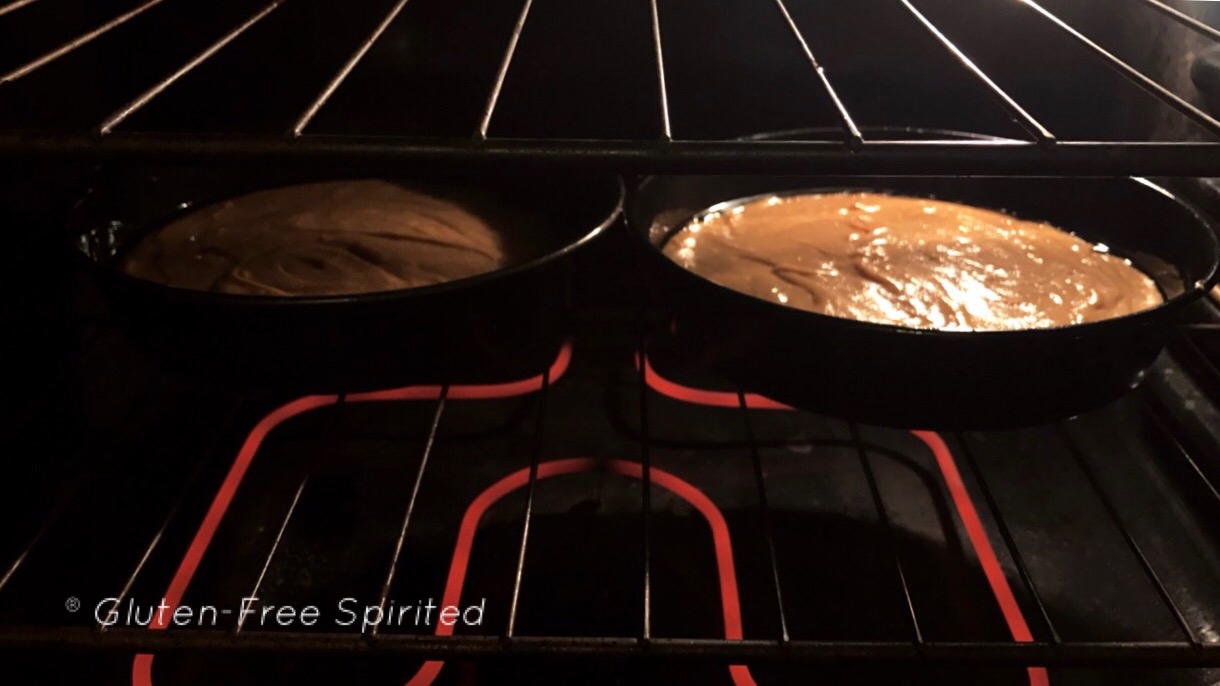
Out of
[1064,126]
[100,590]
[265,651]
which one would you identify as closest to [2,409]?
[100,590]

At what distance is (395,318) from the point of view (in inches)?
28.7

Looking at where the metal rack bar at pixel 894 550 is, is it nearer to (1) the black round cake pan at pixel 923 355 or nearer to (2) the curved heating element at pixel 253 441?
(1) the black round cake pan at pixel 923 355

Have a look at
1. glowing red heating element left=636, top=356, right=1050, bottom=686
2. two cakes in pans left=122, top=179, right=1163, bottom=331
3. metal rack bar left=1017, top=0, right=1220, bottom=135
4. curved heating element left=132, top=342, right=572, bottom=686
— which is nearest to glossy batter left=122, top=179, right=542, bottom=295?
two cakes in pans left=122, top=179, right=1163, bottom=331

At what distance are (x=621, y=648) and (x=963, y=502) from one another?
54 centimetres

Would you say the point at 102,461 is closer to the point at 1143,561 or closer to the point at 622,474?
the point at 622,474

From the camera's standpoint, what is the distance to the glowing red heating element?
906 mm

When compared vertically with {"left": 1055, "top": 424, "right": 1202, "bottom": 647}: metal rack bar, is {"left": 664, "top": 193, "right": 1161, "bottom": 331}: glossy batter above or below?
above

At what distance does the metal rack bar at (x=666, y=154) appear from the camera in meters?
0.54

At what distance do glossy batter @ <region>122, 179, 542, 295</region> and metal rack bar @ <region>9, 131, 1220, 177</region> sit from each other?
269mm

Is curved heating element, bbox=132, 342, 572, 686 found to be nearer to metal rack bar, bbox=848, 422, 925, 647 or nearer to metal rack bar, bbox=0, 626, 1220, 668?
metal rack bar, bbox=0, 626, 1220, 668

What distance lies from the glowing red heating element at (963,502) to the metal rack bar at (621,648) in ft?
0.35

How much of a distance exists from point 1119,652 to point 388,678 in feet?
Result: 2.04

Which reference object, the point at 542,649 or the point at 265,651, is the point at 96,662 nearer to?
the point at 265,651

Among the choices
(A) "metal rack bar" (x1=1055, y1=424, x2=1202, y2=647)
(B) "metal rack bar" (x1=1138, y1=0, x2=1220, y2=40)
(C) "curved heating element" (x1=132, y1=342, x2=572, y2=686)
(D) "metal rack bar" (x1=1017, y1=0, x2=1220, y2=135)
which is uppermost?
(B) "metal rack bar" (x1=1138, y1=0, x2=1220, y2=40)
